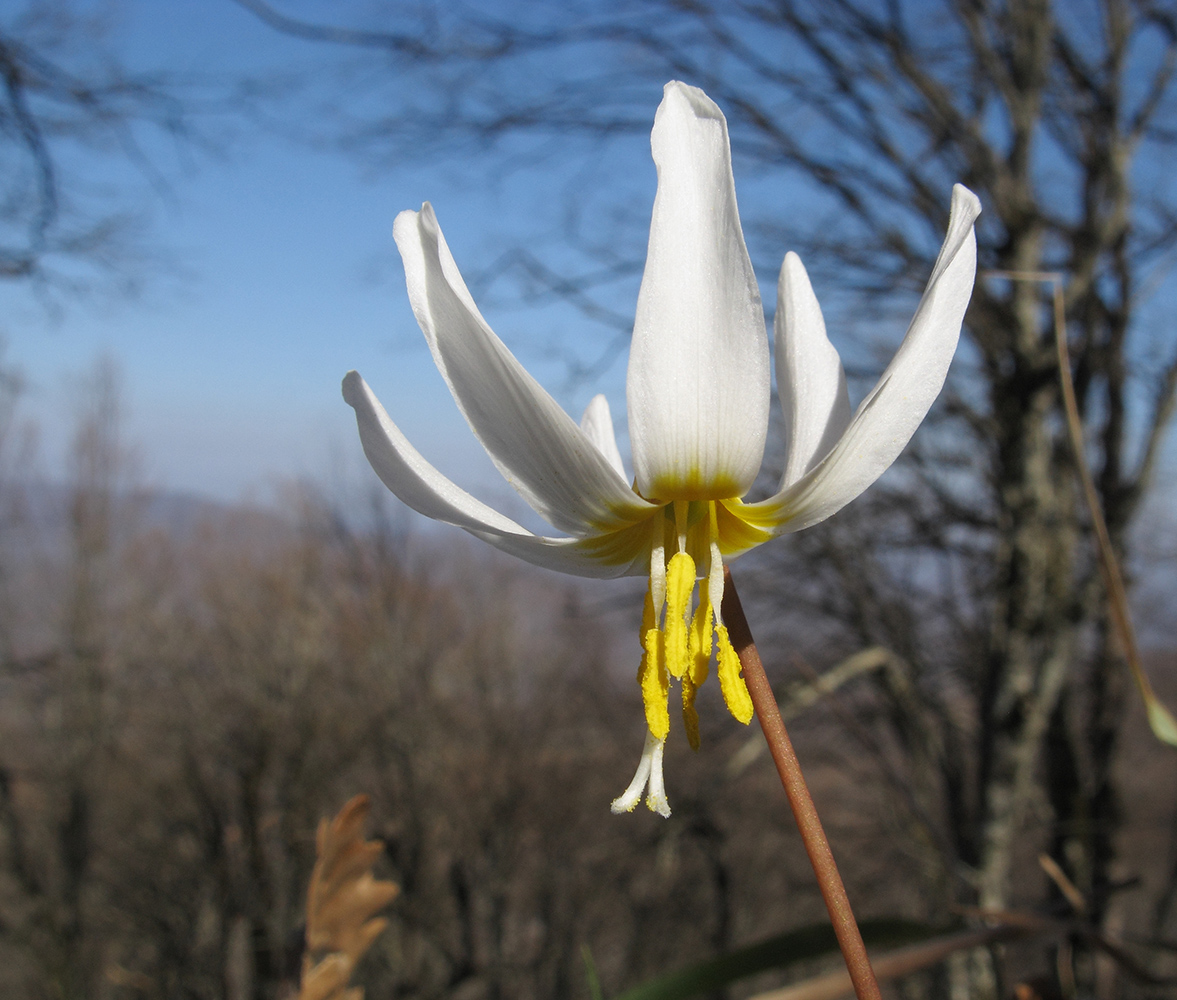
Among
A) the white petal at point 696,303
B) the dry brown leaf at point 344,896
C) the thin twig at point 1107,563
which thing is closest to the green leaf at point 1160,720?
the thin twig at point 1107,563

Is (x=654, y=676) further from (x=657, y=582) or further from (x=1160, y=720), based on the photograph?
(x=1160, y=720)

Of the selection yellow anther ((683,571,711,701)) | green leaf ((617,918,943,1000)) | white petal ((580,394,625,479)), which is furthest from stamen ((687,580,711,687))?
white petal ((580,394,625,479))

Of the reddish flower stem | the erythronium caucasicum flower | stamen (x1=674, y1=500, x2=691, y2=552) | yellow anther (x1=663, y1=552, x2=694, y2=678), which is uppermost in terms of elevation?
the erythronium caucasicum flower

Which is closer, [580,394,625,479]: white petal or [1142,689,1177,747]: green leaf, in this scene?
[1142,689,1177,747]: green leaf

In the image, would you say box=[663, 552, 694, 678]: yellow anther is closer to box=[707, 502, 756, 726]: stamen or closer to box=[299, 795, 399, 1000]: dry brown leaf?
box=[707, 502, 756, 726]: stamen

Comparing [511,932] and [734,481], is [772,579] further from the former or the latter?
[511,932]

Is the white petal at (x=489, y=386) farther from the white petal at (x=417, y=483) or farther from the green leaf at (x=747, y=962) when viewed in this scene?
the green leaf at (x=747, y=962)
